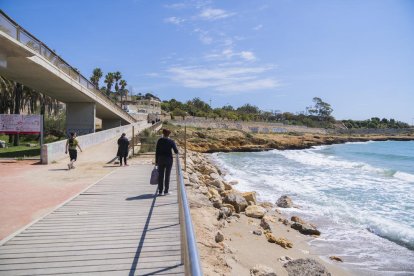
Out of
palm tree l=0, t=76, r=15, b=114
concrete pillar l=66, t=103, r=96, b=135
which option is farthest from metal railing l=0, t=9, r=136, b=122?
palm tree l=0, t=76, r=15, b=114

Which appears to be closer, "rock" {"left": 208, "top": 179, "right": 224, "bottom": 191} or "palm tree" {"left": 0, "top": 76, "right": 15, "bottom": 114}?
"rock" {"left": 208, "top": 179, "right": 224, "bottom": 191}

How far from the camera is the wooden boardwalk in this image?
482cm

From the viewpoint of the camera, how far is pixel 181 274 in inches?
183

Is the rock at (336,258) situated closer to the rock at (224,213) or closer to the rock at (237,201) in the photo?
the rock at (224,213)

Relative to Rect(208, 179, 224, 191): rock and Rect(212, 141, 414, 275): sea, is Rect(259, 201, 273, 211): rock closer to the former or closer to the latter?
Rect(212, 141, 414, 275): sea

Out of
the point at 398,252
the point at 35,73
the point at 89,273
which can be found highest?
the point at 35,73

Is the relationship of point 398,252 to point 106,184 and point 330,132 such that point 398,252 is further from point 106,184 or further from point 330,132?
point 330,132

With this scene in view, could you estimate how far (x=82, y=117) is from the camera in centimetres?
2956

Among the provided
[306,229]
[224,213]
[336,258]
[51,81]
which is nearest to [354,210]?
[306,229]

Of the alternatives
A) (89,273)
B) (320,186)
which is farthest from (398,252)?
(320,186)

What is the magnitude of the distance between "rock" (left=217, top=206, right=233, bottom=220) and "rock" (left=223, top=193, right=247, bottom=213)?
1.20 m

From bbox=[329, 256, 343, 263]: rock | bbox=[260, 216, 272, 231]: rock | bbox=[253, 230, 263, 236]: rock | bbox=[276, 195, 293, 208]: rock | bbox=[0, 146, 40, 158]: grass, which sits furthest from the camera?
bbox=[0, 146, 40, 158]: grass

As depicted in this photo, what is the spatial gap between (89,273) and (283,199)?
42.6ft

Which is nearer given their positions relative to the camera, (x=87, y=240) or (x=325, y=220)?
(x=87, y=240)
